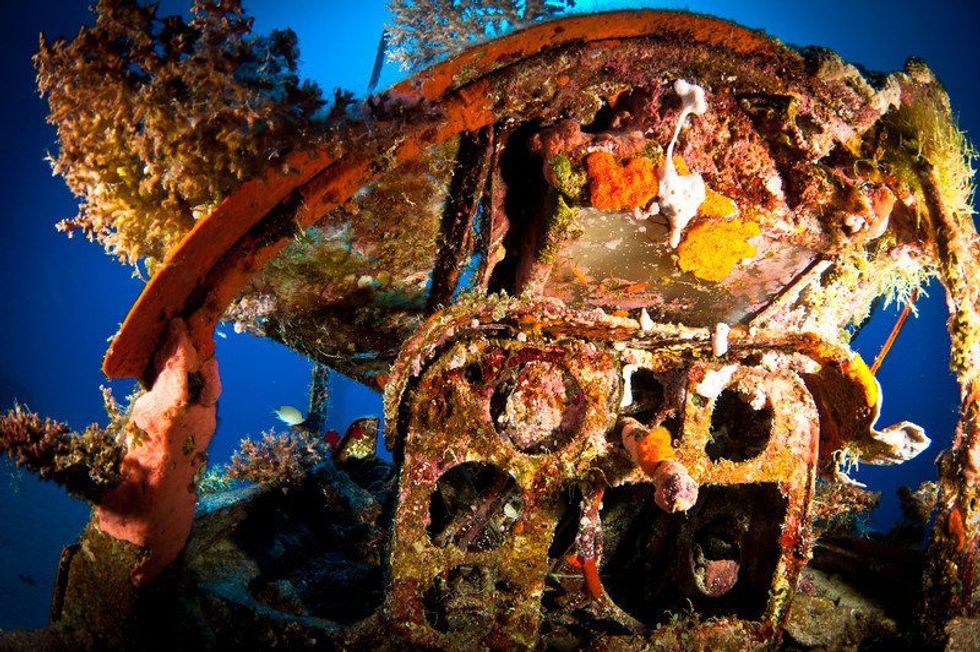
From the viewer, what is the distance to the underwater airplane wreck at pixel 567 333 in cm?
307

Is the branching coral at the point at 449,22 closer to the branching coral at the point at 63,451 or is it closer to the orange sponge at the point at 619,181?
the orange sponge at the point at 619,181

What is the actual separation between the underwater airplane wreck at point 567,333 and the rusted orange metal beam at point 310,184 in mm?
17

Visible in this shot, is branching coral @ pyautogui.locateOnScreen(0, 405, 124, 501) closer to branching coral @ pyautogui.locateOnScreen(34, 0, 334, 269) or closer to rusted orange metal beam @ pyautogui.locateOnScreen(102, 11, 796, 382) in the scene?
rusted orange metal beam @ pyautogui.locateOnScreen(102, 11, 796, 382)

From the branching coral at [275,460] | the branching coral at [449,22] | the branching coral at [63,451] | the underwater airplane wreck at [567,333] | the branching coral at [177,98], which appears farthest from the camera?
the branching coral at [275,460]

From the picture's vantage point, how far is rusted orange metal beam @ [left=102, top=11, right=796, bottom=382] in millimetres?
2809

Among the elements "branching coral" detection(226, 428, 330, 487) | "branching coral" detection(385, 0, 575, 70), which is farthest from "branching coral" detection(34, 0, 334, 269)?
"branching coral" detection(226, 428, 330, 487)

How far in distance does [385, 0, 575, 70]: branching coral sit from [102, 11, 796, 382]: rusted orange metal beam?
3.7 inches

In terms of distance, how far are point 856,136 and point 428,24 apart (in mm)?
3643

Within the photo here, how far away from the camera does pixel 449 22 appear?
4.06 metres

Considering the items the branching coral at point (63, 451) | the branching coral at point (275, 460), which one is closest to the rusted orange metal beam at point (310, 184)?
the branching coral at point (63, 451)

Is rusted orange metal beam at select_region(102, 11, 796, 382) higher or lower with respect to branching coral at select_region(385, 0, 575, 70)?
lower

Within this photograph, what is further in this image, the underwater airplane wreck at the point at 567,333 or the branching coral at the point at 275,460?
the branching coral at the point at 275,460

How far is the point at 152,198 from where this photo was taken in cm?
289

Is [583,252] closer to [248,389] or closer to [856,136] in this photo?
[856,136]
